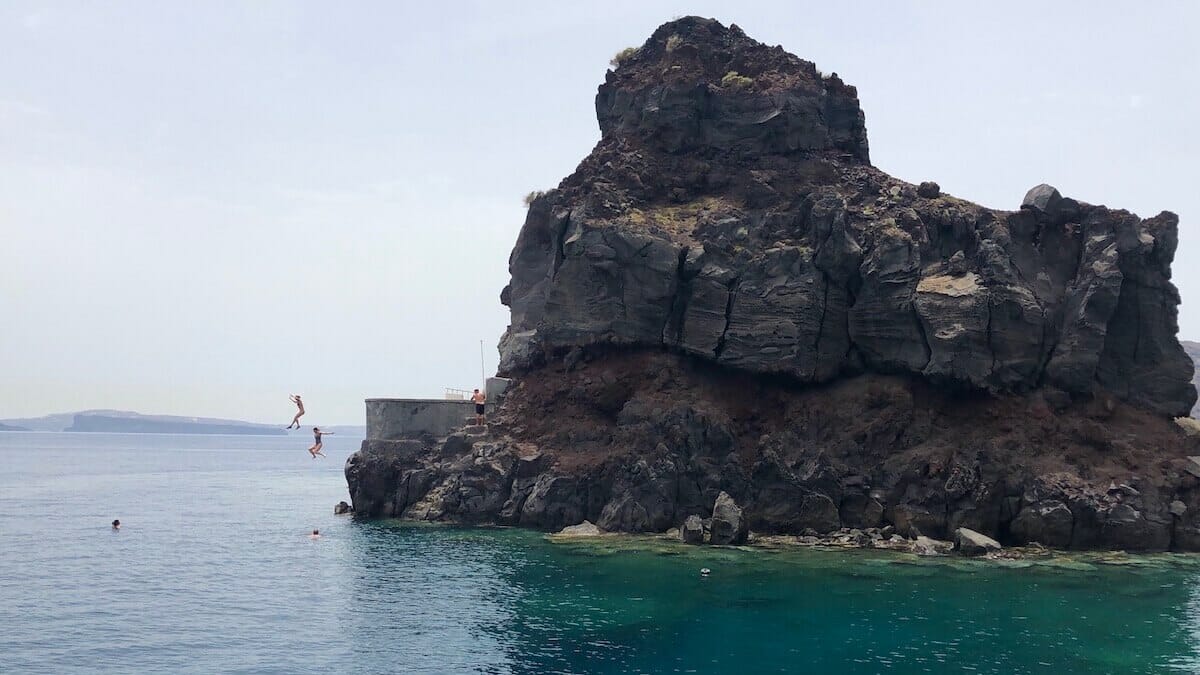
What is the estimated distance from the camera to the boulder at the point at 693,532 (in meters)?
70.3

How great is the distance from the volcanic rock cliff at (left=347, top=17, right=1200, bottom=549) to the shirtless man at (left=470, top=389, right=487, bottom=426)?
135 inches

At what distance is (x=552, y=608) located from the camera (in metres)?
51.3

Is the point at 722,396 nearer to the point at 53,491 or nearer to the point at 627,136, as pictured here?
the point at 627,136

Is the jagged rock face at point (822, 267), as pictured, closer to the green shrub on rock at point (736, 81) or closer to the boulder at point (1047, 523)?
the green shrub on rock at point (736, 81)

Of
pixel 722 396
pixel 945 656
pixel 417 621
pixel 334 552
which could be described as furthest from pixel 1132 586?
pixel 334 552

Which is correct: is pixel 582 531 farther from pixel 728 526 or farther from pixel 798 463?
pixel 798 463

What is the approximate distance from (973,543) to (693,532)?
1872cm

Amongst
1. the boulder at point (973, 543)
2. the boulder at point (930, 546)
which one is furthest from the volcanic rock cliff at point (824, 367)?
the boulder at point (973, 543)

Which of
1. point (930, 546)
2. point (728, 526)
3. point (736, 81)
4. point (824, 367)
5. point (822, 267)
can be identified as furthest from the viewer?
point (736, 81)

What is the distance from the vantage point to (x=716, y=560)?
64.3 m

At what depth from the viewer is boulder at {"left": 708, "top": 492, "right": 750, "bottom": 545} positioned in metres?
70.2

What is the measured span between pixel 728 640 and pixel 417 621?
1522 centimetres

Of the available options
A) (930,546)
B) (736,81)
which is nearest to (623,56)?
(736,81)

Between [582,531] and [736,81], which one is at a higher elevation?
[736,81]
